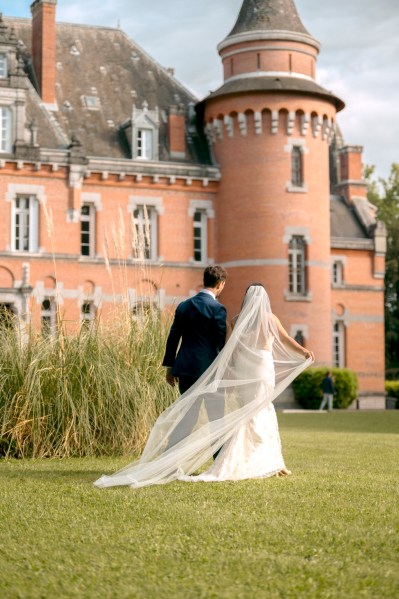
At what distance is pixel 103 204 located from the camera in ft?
121

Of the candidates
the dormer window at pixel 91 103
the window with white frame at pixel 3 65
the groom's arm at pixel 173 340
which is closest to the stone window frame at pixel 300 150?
the dormer window at pixel 91 103

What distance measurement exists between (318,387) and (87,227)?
957 centimetres

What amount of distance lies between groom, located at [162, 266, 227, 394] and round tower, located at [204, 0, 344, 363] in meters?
26.8

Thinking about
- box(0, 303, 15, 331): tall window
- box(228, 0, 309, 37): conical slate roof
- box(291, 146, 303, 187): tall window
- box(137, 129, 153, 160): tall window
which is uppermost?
box(228, 0, 309, 37): conical slate roof

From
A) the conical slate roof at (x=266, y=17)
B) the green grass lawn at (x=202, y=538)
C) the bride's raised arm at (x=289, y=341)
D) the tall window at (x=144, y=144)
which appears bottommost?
the green grass lawn at (x=202, y=538)

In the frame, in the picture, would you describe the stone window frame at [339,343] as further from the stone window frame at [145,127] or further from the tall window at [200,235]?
the stone window frame at [145,127]

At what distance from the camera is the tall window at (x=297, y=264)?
37562 mm

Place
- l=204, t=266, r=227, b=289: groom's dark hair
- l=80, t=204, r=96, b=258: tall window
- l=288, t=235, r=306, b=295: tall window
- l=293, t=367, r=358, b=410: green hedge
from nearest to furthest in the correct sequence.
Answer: l=204, t=266, r=227, b=289: groom's dark hair, l=293, t=367, r=358, b=410: green hedge, l=80, t=204, r=96, b=258: tall window, l=288, t=235, r=306, b=295: tall window

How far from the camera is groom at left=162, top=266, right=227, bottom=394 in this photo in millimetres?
9977

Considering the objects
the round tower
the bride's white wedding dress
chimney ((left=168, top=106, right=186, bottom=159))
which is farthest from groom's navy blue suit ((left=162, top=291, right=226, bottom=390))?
chimney ((left=168, top=106, right=186, bottom=159))

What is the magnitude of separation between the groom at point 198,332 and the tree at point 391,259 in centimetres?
4721

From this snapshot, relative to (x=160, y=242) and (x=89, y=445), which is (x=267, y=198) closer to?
(x=160, y=242)

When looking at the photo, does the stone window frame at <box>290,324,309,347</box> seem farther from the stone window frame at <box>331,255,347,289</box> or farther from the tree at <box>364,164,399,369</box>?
the tree at <box>364,164,399,369</box>

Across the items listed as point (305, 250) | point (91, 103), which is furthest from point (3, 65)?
point (305, 250)
